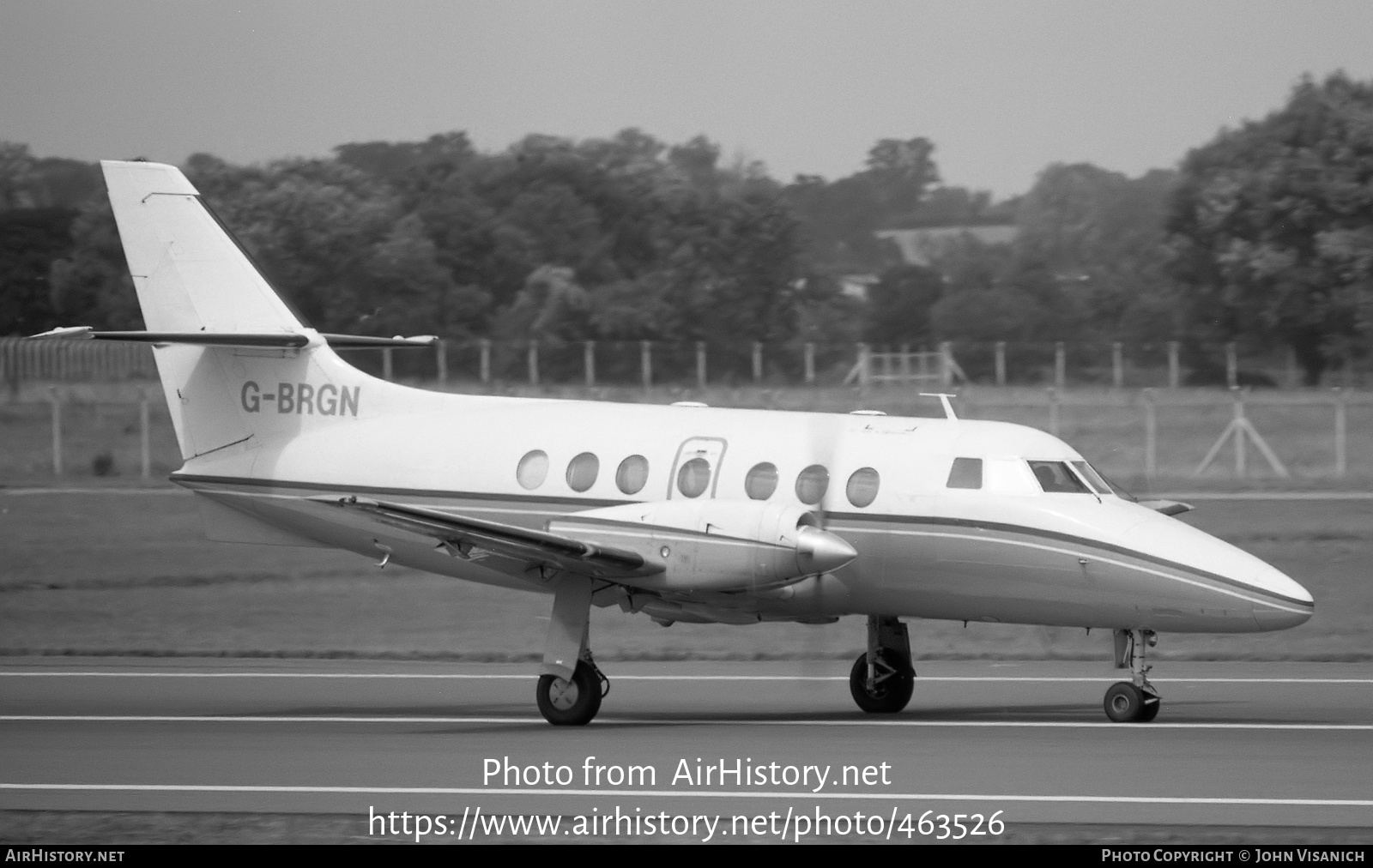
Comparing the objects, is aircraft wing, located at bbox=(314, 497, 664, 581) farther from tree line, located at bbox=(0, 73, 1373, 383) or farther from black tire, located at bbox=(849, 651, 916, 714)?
tree line, located at bbox=(0, 73, 1373, 383)

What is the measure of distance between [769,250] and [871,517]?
16213 millimetres

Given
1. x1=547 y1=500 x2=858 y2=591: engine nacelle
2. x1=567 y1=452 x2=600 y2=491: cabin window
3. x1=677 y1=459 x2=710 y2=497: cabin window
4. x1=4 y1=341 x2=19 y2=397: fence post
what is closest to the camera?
x1=547 y1=500 x2=858 y2=591: engine nacelle

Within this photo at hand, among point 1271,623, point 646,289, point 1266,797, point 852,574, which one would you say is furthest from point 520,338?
point 1266,797

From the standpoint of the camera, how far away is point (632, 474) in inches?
592

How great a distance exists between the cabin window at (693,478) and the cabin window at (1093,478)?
3.00m

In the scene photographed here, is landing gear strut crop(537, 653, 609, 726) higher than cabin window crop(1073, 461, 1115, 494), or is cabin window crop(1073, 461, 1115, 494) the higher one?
cabin window crop(1073, 461, 1115, 494)

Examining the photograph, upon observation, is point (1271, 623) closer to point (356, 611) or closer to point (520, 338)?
point (356, 611)

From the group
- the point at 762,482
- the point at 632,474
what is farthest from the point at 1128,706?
the point at 632,474

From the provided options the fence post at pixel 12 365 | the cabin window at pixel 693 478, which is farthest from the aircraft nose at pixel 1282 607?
the fence post at pixel 12 365

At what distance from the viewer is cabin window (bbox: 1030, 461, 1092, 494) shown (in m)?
14.1

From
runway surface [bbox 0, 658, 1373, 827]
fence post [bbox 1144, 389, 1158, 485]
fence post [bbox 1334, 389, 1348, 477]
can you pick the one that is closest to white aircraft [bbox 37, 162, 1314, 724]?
runway surface [bbox 0, 658, 1373, 827]

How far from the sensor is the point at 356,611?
22.5 meters

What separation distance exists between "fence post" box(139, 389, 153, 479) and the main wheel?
1211 centimetres

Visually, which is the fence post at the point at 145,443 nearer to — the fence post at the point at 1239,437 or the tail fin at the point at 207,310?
the tail fin at the point at 207,310
